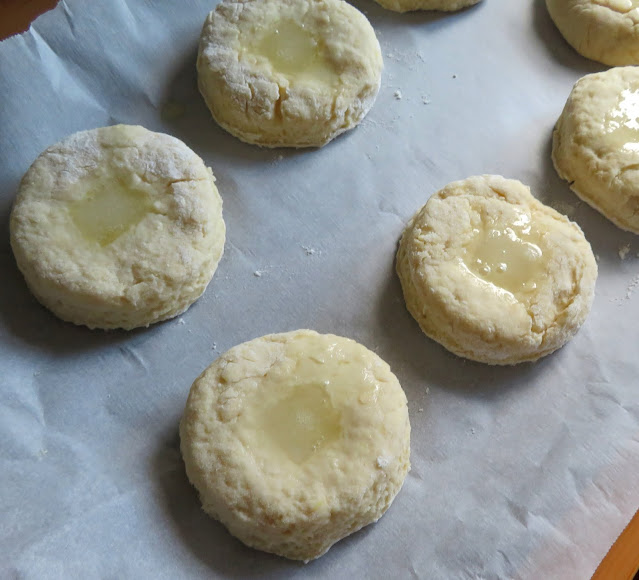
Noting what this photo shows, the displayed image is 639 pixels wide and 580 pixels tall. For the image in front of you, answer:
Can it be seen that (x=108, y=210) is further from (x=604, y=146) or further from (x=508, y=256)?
(x=604, y=146)

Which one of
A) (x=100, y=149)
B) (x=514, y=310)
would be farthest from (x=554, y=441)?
(x=100, y=149)

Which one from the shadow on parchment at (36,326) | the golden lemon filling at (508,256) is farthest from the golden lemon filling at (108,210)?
the golden lemon filling at (508,256)

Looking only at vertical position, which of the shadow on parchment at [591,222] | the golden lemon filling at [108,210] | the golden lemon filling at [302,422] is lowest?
the shadow on parchment at [591,222]

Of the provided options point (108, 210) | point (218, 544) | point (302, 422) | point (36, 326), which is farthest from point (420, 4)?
point (218, 544)

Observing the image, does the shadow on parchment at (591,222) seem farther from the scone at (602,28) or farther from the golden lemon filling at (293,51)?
the golden lemon filling at (293,51)

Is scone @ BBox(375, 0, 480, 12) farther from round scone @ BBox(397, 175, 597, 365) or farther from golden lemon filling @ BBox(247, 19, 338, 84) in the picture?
round scone @ BBox(397, 175, 597, 365)

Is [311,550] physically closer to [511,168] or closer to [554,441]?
[554,441]
